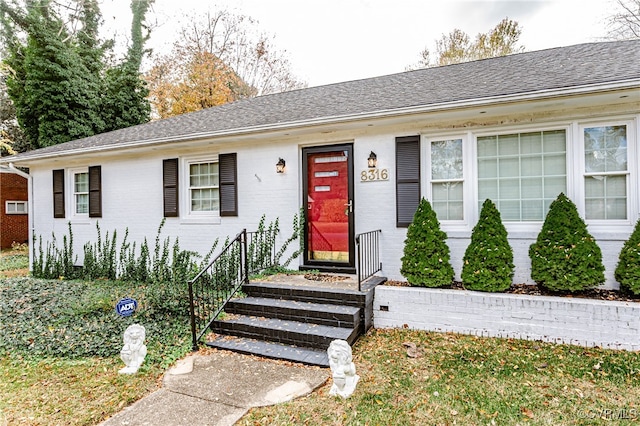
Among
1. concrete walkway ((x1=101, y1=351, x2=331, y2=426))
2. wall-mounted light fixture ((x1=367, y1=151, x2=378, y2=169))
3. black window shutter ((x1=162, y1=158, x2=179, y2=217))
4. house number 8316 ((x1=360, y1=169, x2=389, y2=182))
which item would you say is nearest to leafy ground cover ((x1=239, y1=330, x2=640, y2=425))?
concrete walkway ((x1=101, y1=351, x2=331, y2=426))

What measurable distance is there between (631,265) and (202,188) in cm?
676

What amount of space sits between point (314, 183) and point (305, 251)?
122cm

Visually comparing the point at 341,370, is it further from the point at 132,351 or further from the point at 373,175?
the point at 373,175

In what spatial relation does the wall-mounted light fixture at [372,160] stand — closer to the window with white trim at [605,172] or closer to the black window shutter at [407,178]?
the black window shutter at [407,178]

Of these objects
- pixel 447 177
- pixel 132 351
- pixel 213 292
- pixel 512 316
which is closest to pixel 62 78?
pixel 213 292

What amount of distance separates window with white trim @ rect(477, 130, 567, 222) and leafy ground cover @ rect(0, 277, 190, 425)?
461 cm

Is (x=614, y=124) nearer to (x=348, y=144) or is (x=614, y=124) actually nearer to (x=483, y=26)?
(x=348, y=144)

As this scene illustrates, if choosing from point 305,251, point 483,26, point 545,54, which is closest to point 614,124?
point 545,54

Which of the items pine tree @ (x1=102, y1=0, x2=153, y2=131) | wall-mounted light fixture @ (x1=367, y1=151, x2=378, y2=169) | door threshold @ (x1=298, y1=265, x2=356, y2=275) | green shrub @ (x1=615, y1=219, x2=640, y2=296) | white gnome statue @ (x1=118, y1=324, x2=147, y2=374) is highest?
pine tree @ (x1=102, y1=0, x2=153, y2=131)

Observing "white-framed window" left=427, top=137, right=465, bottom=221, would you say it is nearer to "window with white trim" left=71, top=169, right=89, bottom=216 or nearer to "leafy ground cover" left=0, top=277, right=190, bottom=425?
"leafy ground cover" left=0, top=277, right=190, bottom=425

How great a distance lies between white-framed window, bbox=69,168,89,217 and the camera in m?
8.27

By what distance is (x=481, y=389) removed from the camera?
9.98ft

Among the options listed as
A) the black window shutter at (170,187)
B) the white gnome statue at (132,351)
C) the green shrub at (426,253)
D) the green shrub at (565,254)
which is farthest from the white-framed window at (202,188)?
the green shrub at (565,254)

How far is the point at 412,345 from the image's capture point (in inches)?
159
